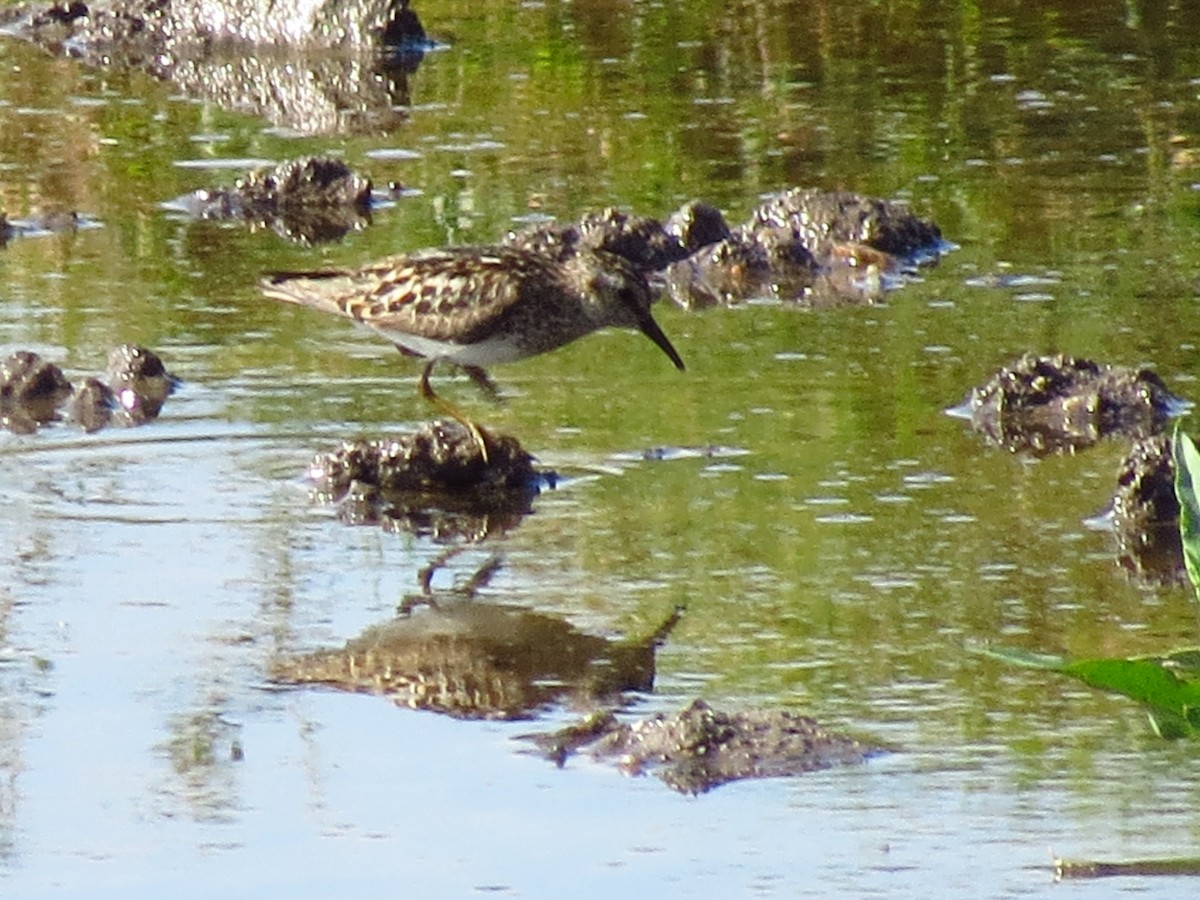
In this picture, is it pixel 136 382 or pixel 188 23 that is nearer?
pixel 136 382

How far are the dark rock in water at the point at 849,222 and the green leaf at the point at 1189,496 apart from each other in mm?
6168

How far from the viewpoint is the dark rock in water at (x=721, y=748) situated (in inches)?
227

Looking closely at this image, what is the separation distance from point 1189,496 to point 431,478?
12.8 feet

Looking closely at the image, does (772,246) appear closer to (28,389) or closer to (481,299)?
(481,299)

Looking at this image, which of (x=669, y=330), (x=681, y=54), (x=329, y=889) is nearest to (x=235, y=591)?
(x=329, y=889)

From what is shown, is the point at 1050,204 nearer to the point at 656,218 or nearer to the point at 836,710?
the point at 656,218

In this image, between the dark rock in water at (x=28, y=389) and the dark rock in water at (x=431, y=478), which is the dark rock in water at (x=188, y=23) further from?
the dark rock in water at (x=431, y=478)

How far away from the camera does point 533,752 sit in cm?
599

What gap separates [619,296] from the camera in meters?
8.99

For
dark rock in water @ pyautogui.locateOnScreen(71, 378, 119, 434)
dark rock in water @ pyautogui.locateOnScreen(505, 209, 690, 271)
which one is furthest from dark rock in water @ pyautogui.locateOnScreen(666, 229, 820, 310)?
dark rock in water @ pyautogui.locateOnScreen(71, 378, 119, 434)

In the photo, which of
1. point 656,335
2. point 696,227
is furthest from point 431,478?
point 696,227

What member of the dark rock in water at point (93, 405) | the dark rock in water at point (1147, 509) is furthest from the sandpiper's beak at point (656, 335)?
the dark rock in water at point (1147, 509)

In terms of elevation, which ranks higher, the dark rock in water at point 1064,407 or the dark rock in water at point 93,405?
the dark rock in water at point 93,405

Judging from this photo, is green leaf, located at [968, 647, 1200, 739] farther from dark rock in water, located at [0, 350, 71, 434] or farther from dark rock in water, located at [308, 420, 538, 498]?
dark rock in water, located at [0, 350, 71, 434]
